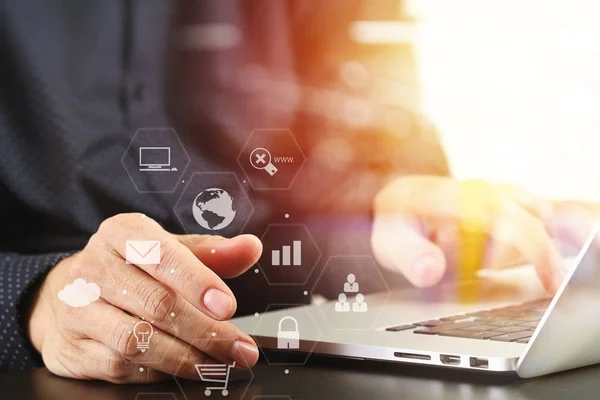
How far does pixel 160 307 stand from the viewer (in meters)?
0.54

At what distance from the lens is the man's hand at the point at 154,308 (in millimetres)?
531

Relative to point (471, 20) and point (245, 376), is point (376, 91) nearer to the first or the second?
point (471, 20)

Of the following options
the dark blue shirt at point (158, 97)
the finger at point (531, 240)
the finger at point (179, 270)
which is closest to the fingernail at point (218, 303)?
the finger at point (179, 270)

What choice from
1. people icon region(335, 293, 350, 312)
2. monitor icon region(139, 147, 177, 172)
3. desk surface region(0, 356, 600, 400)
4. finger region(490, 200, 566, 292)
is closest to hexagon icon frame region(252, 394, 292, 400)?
desk surface region(0, 356, 600, 400)

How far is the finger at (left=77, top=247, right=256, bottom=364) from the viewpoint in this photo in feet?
1.74

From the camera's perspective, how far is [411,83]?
0.64 metres

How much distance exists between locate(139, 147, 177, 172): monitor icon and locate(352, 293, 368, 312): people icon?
187mm

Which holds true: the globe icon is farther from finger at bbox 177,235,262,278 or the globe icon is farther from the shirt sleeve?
the shirt sleeve

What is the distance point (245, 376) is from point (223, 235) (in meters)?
0.11

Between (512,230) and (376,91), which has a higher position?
(376,91)

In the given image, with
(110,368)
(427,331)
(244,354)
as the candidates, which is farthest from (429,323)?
(110,368)

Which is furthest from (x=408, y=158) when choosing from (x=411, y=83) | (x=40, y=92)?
(x=40, y=92)

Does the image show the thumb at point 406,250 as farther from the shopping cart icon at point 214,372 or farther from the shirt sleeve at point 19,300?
the shirt sleeve at point 19,300

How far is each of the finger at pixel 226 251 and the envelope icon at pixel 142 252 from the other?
0.02 m
